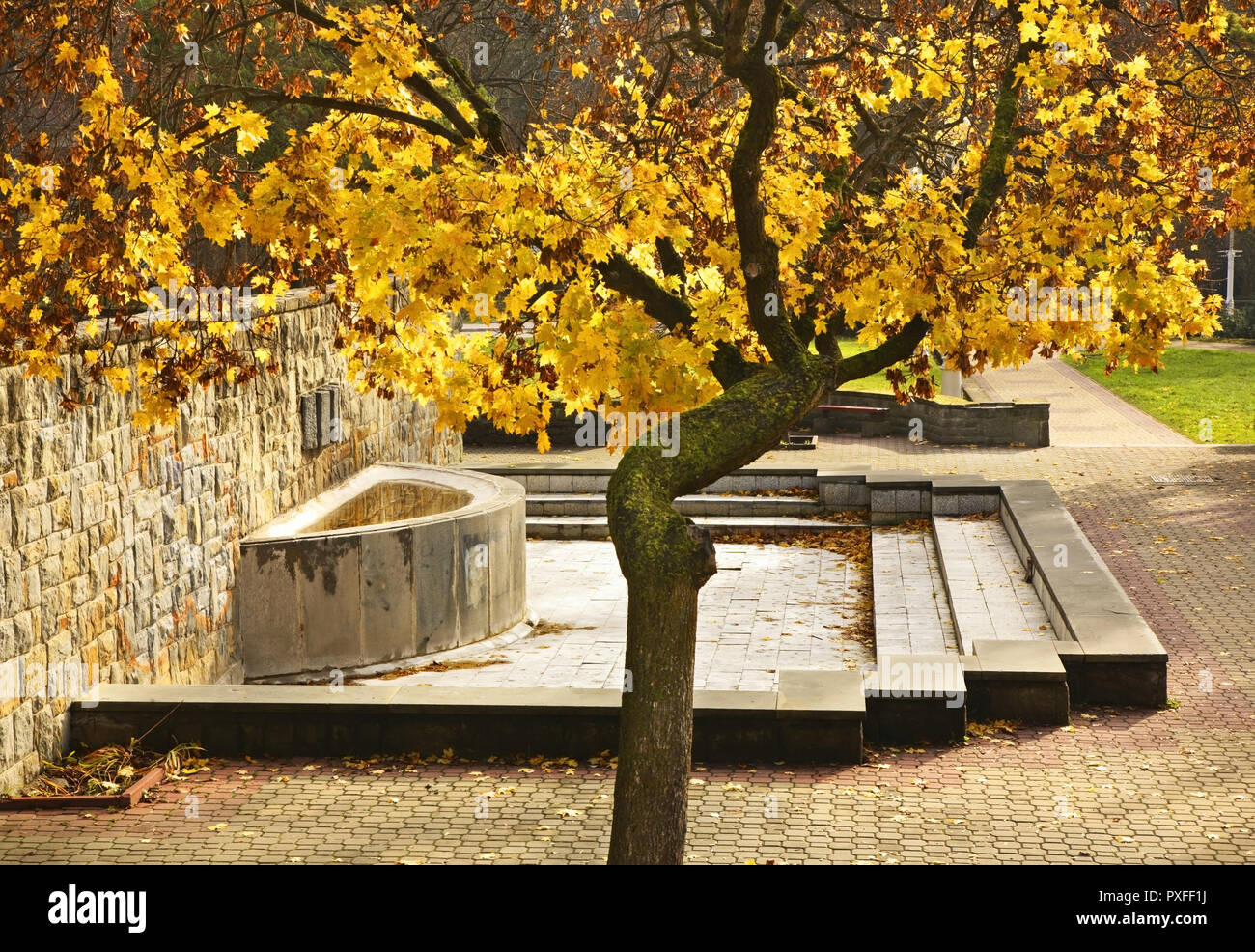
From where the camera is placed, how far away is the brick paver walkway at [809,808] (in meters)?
7.73

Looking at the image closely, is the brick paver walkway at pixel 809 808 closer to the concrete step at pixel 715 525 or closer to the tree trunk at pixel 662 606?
the tree trunk at pixel 662 606

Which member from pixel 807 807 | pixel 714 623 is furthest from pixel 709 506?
pixel 807 807

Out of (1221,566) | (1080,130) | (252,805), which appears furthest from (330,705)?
(1221,566)

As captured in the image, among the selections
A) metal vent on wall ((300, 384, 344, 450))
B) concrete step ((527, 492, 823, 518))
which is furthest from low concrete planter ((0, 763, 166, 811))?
concrete step ((527, 492, 823, 518))

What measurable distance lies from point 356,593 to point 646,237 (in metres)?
5.82

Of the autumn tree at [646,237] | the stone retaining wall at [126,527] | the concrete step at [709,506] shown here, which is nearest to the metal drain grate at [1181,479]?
the concrete step at [709,506]

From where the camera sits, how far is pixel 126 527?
10.3 m

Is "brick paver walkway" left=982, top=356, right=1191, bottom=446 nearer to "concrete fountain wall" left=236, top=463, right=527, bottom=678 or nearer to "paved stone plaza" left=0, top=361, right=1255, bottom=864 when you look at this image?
"concrete fountain wall" left=236, top=463, right=527, bottom=678

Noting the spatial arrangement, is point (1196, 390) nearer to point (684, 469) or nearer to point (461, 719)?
point (461, 719)

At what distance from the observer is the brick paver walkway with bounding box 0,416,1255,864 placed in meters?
7.73

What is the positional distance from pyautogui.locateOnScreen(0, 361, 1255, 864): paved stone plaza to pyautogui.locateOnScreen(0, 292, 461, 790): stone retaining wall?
1.06 metres

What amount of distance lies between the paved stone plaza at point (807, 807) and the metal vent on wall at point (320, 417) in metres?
5.25

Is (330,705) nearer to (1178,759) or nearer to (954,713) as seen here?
(954,713)

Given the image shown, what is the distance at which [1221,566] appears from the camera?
14.6 meters
